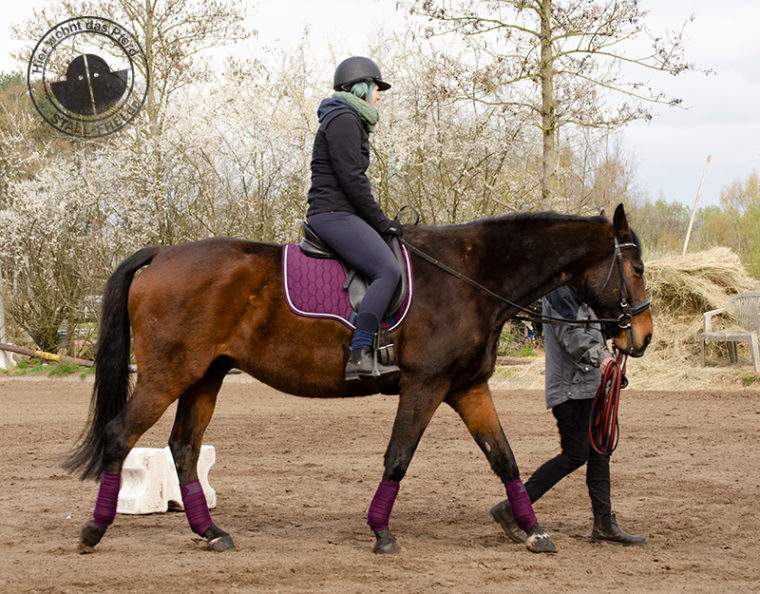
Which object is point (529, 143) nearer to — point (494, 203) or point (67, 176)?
point (494, 203)

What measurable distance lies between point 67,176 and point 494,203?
10.1 meters

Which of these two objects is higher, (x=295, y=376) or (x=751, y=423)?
(x=295, y=376)

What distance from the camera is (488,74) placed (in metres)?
15.9

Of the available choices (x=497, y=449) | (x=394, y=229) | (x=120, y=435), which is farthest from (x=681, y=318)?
(x=120, y=435)

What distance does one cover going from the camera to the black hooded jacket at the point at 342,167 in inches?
210

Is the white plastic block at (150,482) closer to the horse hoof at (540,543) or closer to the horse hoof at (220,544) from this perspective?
the horse hoof at (220,544)

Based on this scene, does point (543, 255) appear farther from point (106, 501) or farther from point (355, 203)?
point (106, 501)

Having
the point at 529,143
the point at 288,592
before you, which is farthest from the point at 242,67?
the point at 288,592

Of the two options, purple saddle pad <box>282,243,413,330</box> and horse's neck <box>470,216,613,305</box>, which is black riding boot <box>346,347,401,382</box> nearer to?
purple saddle pad <box>282,243,413,330</box>

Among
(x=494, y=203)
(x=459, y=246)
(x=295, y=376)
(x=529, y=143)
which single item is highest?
(x=529, y=143)

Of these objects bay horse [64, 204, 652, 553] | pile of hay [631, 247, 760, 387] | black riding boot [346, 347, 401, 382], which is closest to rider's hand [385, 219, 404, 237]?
bay horse [64, 204, 652, 553]

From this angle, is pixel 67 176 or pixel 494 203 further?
pixel 67 176

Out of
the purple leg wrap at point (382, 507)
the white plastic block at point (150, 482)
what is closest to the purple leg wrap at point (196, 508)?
the white plastic block at point (150, 482)

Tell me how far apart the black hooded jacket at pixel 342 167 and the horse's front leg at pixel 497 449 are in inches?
48.6
